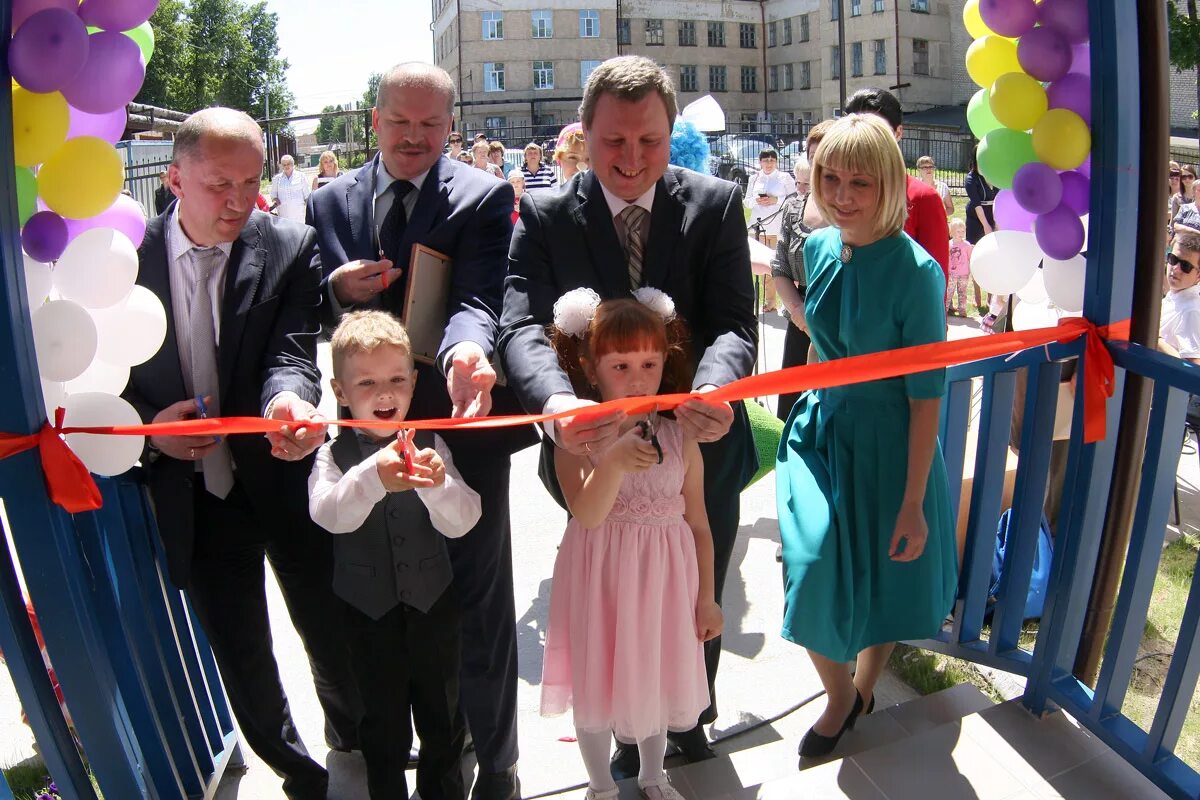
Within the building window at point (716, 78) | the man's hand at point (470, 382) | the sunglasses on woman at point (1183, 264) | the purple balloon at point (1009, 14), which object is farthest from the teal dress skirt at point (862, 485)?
the building window at point (716, 78)

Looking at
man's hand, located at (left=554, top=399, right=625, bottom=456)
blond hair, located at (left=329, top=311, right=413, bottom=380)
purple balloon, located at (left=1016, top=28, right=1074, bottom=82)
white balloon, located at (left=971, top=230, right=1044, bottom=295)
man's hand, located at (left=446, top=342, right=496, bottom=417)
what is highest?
purple balloon, located at (left=1016, top=28, right=1074, bottom=82)

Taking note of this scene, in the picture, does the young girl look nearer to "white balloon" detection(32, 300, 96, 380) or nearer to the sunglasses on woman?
"white balloon" detection(32, 300, 96, 380)

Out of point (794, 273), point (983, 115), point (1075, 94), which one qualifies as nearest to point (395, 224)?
point (983, 115)

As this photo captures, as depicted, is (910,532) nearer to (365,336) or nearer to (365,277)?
(365,336)

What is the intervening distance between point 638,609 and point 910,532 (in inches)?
33.2

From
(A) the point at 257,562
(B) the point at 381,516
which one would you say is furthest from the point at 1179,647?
(A) the point at 257,562

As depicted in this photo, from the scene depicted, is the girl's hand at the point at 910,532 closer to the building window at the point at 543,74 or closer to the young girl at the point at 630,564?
the young girl at the point at 630,564

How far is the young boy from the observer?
2.40 meters

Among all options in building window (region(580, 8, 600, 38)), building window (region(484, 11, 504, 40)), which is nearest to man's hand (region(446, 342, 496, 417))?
building window (region(484, 11, 504, 40))

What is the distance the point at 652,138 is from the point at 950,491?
4.94 feet

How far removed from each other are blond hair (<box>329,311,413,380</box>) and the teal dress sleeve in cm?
138

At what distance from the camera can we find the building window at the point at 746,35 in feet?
200

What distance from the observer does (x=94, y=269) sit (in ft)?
7.62

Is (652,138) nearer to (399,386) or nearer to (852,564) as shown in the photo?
(399,386)
